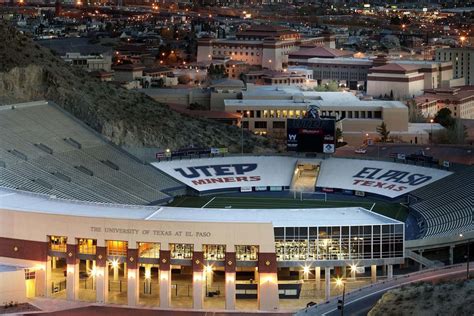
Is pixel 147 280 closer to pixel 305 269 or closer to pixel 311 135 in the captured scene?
pixel 305 269

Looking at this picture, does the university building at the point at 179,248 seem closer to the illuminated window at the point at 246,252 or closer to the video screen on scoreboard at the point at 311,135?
the illuminated window at the point at 246,252

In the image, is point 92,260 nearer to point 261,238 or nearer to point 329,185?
point 261,238

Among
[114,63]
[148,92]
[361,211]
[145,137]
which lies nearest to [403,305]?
[361,211]

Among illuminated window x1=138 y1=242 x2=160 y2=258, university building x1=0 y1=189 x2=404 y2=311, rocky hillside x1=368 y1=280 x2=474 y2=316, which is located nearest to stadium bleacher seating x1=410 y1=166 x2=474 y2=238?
university building x1=0 y1=189 x2=404 y2=311

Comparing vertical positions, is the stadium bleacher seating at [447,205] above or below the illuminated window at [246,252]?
below

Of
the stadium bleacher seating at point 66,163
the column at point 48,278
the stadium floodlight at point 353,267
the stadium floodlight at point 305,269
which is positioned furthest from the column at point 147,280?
the stadium bleacher seating at point 66,163
